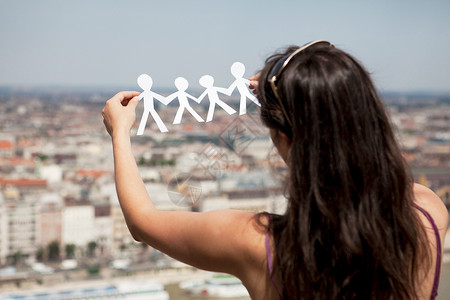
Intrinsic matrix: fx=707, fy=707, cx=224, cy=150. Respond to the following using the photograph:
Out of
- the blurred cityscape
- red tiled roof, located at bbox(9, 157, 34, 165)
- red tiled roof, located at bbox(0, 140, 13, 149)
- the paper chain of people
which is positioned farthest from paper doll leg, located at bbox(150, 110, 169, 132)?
red tiled roof, located at bbox(0, 140, 13, 149)

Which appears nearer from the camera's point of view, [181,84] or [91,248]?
[181,84]

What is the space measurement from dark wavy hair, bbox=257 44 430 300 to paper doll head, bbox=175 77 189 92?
12cm

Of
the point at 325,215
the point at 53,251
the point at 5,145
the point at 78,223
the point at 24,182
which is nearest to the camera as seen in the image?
the point at 325,215

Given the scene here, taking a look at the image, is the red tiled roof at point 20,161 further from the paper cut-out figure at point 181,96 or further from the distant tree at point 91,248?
the paper cut-out figure at point 181,96

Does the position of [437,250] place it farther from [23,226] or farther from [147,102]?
[23,226]

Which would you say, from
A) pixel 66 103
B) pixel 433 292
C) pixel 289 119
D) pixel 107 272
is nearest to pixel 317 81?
pixel 289 119

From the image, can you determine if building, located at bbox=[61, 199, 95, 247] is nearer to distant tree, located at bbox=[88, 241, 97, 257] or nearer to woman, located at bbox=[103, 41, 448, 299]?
distant tree, located at bbox=[88, 241, 97, 257]

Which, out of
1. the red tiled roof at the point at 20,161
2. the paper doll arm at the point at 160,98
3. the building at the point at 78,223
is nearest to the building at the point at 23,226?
the building at the point at 78,223

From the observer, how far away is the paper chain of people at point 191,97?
0.47m

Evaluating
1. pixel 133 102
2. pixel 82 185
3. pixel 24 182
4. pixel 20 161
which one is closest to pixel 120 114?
pixel 133 102

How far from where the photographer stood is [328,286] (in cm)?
35

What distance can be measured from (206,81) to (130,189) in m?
0.13

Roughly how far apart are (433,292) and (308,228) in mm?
87

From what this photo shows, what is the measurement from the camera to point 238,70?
50 centimetres
